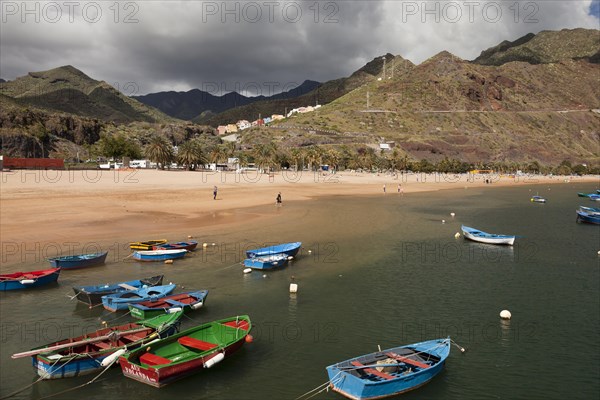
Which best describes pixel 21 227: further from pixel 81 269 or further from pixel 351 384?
pixel 351 384

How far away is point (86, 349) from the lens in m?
16.8

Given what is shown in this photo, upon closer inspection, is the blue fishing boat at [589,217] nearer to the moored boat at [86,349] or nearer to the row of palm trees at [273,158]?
the moored boat at [86,349]

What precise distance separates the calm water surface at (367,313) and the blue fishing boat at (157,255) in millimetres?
905

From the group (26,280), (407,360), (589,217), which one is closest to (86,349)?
(26,280)

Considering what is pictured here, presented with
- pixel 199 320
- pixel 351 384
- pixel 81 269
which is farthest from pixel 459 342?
pixel 81 269

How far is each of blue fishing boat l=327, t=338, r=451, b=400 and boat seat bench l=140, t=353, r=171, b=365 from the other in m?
6.35

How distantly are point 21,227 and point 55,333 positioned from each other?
2659cm

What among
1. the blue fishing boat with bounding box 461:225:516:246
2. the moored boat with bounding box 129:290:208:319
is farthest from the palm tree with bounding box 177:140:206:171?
the moored boat with bounding box 129:290:208:319

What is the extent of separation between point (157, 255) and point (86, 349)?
669 inches

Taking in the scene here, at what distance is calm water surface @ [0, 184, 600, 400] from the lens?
53.9 ft

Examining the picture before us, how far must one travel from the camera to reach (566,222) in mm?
62094

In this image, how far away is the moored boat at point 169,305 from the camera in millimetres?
21125

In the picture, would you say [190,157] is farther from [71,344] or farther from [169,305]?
[71,344]

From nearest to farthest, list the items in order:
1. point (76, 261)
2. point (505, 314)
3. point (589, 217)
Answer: point (505, 314) < point (76, 261) < point (589, 217)
